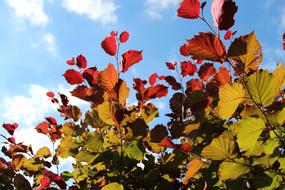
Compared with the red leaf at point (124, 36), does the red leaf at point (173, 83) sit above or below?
below

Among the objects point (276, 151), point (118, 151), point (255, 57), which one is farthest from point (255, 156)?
point (118, 151)

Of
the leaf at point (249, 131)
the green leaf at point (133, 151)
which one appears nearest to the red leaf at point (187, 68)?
the green leaf at point (133, 151)

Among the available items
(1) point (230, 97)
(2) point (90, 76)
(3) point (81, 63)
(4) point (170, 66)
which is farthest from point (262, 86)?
(4) point (170, 66)

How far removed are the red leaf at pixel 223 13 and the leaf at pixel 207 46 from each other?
0.07 m

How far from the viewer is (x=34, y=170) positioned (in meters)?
2.76

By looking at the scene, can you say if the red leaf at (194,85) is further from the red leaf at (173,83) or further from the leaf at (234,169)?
the leaf at (234,169)

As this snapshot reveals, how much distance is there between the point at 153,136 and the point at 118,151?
234 millimetres

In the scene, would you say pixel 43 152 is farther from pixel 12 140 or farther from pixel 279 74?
pixel 279 74

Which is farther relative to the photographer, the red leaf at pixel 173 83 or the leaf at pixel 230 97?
the red leaf at pixel 173 83

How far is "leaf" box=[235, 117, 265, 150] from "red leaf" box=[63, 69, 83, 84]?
1138 mm

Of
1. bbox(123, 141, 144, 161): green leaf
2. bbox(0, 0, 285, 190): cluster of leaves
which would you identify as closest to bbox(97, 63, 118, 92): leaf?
bbox(0, 0, 285, 190): cluster of leaves

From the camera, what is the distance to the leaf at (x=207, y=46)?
4.77 feet

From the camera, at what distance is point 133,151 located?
191cm

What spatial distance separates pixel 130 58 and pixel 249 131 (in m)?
0.81
